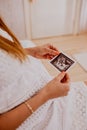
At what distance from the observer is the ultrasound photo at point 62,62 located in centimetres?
92

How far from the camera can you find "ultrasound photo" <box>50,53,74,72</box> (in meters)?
0.92

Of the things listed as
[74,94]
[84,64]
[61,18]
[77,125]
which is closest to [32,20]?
[61,18]

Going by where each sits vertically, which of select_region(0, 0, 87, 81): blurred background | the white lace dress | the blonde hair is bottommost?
select_region(0, 0, 87, 81): blurred background

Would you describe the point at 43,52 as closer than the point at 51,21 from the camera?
Yes

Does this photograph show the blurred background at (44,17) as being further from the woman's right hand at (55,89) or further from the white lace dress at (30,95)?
the woman's right hand at (55,89)

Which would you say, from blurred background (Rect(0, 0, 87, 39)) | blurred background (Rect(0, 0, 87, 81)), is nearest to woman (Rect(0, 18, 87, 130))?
blurred background (Rect(0, 0, 87, 81))

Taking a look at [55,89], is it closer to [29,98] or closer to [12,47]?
[29,98]

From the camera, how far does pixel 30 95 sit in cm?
70

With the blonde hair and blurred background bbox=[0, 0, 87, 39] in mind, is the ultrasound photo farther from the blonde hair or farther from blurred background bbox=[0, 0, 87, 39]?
blurred background bbox=[0, 0, 87, 39]

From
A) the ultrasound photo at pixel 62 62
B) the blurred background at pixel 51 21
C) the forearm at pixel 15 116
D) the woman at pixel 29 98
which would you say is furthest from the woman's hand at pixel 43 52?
the blurred background at pixel 51 21

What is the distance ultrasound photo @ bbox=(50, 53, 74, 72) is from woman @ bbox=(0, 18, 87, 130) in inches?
6.2

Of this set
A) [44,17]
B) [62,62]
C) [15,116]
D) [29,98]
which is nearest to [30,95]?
[29,98]

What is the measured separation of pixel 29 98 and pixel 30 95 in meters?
0.02

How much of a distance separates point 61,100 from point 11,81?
287mm
